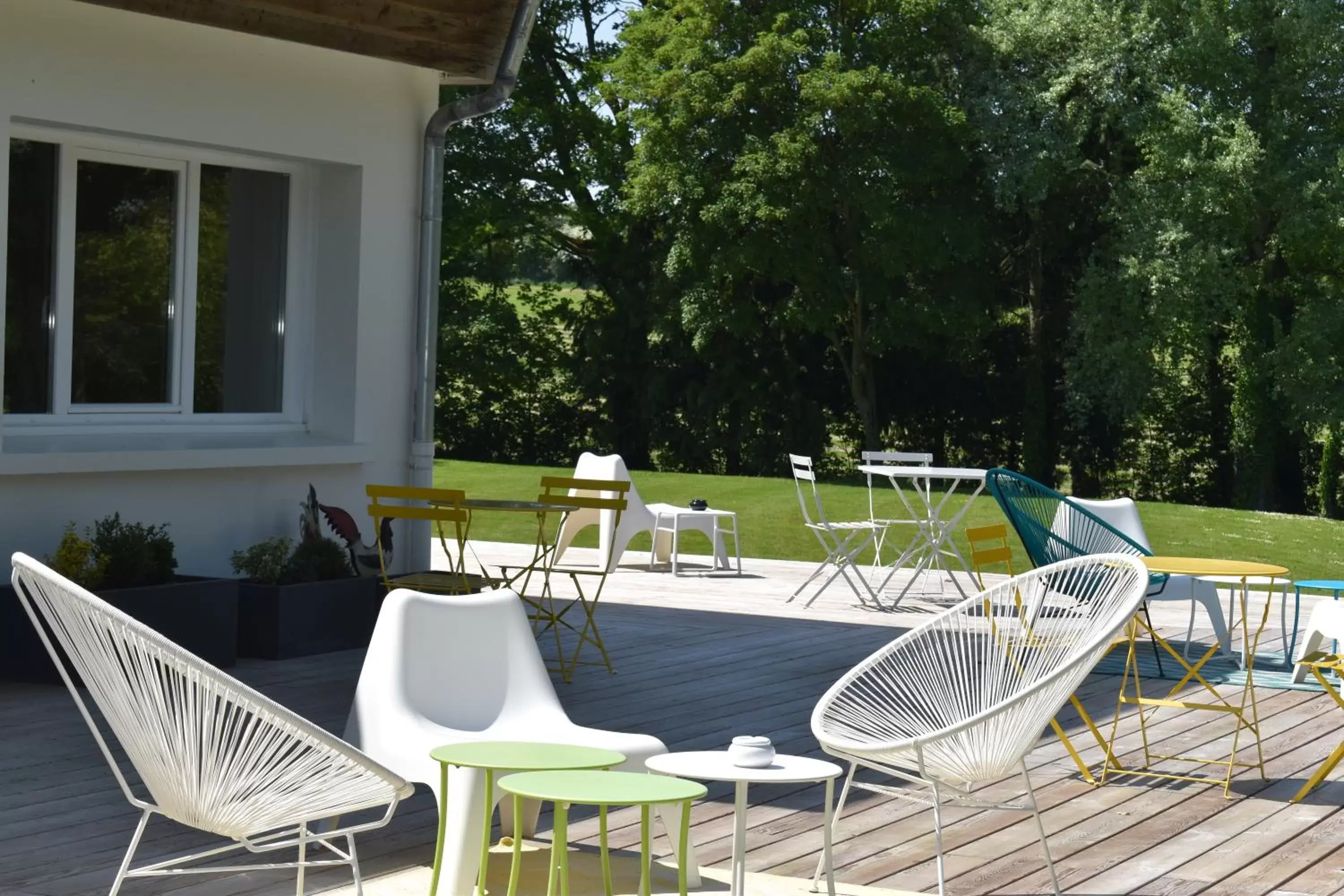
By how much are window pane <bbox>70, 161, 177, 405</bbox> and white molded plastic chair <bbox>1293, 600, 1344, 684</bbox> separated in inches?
205

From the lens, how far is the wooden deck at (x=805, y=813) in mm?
4121

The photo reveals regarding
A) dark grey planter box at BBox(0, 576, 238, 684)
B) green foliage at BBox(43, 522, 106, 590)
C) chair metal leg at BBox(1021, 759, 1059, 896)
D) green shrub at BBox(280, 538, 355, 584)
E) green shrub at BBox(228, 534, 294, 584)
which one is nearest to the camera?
chair metal leg at BBox(1021, 759, 1059, 896)

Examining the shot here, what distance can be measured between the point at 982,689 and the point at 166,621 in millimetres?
3578

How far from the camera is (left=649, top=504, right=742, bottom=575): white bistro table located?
11695 millimetres

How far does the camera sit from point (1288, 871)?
4277mm

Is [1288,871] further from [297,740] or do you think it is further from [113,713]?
[113,713]

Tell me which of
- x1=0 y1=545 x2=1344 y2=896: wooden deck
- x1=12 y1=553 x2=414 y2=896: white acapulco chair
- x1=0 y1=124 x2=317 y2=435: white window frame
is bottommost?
x1=0 y1=545 x2=1344 y2=896: wooden deck

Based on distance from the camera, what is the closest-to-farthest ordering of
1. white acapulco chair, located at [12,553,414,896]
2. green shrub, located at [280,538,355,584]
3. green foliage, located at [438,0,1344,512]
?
white acapulco chair, located at [12,553,414,896], green shrub, located at [280,538,355,584], green foliage, located at [438,0,1344,512]

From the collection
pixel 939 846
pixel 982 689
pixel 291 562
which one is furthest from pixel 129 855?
pixel 291 562

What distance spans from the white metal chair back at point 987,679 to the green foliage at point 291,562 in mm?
3324

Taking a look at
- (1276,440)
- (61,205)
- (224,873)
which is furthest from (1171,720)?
(1276,440)

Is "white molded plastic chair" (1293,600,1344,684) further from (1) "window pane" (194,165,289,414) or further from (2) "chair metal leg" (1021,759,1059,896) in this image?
(1) "window pane" (194,165,289,414)

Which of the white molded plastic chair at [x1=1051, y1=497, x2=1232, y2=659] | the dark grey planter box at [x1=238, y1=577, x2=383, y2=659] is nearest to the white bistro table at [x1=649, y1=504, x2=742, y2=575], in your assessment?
the white molded plastic chair at [x1=1051, y1=497, x2=1232, y2=659]

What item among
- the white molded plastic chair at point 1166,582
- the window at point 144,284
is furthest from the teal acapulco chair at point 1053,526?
the window at point 144,284
